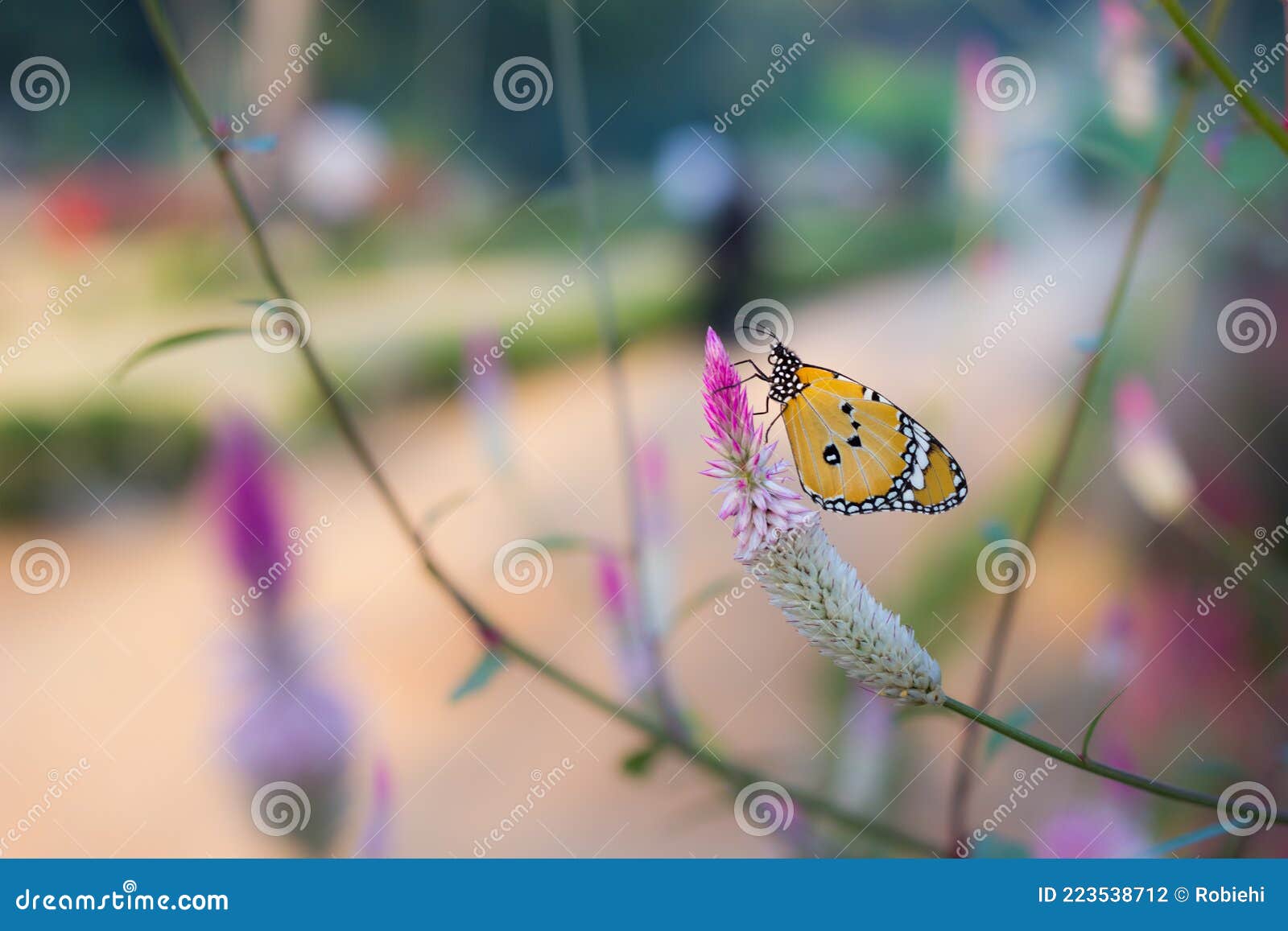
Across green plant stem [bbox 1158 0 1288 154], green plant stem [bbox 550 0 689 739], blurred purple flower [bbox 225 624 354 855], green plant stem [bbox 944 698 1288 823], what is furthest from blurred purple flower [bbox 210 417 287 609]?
green plant stem [bbox 1158 0 1288 154]

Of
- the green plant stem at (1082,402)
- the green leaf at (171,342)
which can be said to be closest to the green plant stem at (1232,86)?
the green plant stem at (1082,402)

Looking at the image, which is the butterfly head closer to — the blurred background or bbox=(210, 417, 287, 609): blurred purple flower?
the blurred background

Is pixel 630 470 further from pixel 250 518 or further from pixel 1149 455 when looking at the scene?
pixel 1149 455

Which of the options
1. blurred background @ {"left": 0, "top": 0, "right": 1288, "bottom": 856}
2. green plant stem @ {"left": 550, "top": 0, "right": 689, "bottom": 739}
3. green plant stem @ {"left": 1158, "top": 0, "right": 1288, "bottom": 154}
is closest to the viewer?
green plant stem @ {"left": 1158, "top": 0, "right": 1288, "bottom": 154}

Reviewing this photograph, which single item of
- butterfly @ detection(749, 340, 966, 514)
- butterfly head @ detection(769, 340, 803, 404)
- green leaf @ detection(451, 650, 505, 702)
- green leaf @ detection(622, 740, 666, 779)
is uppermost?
butterfly head @ detection(769, 340, 803, 404)

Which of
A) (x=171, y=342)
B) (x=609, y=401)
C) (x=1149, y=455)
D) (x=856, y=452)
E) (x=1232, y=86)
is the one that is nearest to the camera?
(x=1232, y=86)

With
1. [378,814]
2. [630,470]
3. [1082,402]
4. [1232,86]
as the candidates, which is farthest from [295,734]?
[1232,86]

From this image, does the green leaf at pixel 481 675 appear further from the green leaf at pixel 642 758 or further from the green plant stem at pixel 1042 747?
the green plant stem at pixel 1042 747

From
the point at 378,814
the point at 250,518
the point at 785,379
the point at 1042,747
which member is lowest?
the point at 1042,747
